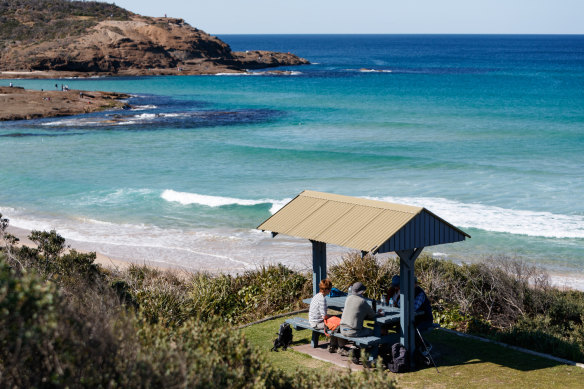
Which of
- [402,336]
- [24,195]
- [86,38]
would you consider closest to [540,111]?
[24,195]

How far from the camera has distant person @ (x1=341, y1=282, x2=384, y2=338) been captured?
9.38 metres

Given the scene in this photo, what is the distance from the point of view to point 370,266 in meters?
13.6

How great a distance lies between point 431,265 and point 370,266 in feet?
5.02

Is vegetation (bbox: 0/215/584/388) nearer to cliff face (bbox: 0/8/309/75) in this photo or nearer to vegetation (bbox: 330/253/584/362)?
vegetation (bbox: 330/253/584/362)

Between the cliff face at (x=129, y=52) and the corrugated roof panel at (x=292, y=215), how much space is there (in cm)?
8995

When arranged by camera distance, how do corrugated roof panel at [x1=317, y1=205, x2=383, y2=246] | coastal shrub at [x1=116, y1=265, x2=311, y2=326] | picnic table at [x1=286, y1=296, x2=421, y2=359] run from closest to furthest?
1. picnic table at [x1=286, y1=296, x2=421, y2=359]
2. corrugated roof panel at [x1=317, y1=205, x2=383, y2=246]
3. coastal shrub at [x1=116, y1=265, x2=311, y2=326]

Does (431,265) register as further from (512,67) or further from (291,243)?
(512,67)

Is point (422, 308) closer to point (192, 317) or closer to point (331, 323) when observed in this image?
point (331, 323)

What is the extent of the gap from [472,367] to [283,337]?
2.95 metres

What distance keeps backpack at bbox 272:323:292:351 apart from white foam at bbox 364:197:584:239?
13.1m

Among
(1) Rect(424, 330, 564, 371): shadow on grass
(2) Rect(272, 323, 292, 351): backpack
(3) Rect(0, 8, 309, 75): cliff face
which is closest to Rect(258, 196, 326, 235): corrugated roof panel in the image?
(2) Rect(272, 323, 292, 351): backpack

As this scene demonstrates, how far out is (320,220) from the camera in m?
10.3

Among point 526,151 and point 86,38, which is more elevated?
point 86,38

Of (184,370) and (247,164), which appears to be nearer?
(184,370)
